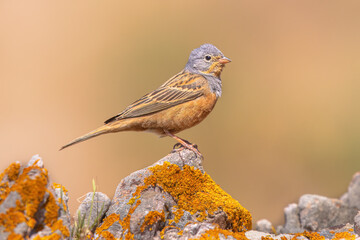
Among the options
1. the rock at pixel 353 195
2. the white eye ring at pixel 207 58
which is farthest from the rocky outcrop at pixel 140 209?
the rock at pixel 353 195

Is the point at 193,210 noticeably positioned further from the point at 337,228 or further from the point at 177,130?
the point at 337,228

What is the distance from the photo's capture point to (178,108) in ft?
25.9

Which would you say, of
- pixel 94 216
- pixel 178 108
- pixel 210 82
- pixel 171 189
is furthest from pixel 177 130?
pixel 94 216

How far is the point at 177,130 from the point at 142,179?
65.5 inches

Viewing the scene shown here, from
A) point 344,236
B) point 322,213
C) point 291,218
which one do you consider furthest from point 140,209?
point 322,213

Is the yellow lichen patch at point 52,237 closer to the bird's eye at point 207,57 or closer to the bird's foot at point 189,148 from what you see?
the bird's foot at point 189,148

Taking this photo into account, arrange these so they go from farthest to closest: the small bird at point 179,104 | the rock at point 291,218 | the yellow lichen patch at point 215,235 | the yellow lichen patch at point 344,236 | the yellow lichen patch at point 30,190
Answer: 1. the rock at point 291,218
2. the small bird at point 179,104
3. the yellow lichen patch at point 344,236
4. the yellow lichen patch at point 215,235
5. the yellow lichen patch at point 30,190

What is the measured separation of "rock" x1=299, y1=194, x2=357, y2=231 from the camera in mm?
8977

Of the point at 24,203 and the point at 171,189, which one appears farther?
the point at 171,189

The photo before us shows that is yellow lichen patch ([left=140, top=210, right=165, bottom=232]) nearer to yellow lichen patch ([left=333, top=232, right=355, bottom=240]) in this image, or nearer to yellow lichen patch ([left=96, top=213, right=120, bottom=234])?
yellow lichen patch ([left=96, top=213, right=120, bottom=234])

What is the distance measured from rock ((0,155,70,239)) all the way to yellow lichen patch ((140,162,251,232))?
1.37m

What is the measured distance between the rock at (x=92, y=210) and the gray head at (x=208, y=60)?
10.3ft

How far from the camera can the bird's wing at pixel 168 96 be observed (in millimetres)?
7848

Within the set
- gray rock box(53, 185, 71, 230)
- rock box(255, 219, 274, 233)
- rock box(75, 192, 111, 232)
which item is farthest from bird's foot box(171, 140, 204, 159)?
rock box(255, 219, 274, 233)
